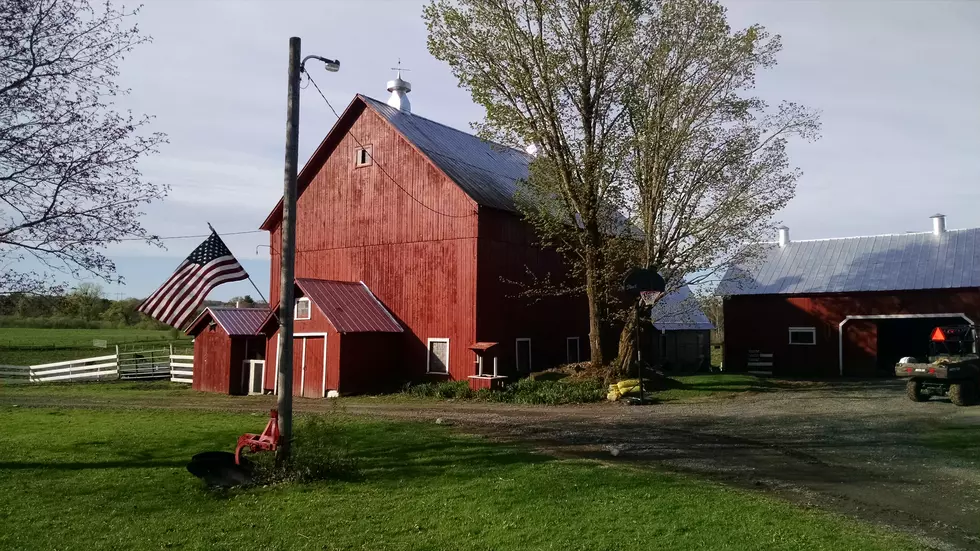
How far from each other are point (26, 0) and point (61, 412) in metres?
12.3

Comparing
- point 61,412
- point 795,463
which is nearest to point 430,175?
point 61,412

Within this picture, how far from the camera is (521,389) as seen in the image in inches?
902

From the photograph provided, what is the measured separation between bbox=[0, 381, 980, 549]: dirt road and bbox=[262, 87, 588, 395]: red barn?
3.90 meters

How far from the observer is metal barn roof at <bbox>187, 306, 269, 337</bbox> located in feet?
91.0

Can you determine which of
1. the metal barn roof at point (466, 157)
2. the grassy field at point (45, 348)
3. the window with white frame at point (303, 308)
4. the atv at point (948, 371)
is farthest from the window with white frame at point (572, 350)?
the grassy field at point (45, 348)

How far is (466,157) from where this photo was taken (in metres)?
30.4

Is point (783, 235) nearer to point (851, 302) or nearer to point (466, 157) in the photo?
point (851, 302)

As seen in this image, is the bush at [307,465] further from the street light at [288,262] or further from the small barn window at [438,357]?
the small barn window at [438,357]

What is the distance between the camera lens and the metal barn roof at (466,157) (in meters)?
26.8

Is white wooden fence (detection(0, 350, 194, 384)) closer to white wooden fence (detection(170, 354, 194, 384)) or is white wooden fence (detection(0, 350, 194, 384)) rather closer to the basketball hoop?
white wooden fence (detection(170, 354, 194, 384))

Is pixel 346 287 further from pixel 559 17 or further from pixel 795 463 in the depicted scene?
pixel 795 463

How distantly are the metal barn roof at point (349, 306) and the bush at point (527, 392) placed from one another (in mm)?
2786

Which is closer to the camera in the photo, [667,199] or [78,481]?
[78,481]

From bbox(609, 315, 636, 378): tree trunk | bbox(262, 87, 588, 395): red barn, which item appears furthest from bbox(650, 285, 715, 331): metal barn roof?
bbox(609, 315, 636, 378): tree trunk
